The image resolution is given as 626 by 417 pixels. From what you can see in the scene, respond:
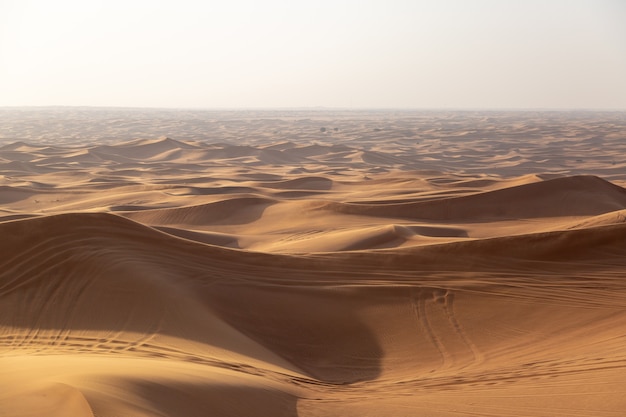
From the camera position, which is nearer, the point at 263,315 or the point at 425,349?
the point at 425,349

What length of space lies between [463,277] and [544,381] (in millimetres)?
4093

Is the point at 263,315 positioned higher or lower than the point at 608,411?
lower

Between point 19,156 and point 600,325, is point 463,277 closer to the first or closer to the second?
point 600,325

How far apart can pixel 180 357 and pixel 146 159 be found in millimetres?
37189

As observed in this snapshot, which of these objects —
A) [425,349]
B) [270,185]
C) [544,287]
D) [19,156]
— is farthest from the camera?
[19,156]

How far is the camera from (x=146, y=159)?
4256 centimetres

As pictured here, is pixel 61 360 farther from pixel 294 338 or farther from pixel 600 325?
pixel 600 325

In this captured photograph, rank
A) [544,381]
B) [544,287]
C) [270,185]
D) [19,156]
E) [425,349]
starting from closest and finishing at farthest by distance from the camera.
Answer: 1. [544,381]
2. [425,349]
3. [544,287]
4. [270,185]
5. [19,156]

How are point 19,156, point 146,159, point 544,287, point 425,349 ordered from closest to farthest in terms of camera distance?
point 425,349 < point 544,287 < point 19,156 < point 146,159

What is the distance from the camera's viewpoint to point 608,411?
16.8 ft

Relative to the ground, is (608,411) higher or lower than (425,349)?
higher

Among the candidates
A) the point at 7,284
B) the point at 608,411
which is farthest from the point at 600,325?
the point at 7,284

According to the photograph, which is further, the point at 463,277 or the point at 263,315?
the point at 463,277

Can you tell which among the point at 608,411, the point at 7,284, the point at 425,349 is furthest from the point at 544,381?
the point at 7,284
